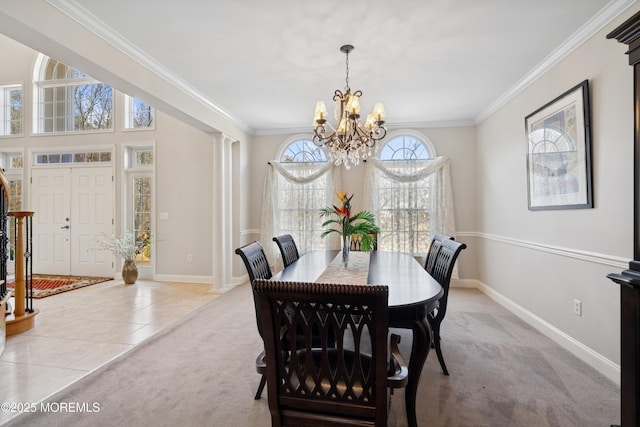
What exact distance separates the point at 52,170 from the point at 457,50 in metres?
6.54

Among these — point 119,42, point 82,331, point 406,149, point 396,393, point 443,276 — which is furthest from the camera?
point 406,149

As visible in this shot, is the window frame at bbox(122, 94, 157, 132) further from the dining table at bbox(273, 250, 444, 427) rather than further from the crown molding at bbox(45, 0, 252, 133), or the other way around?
the dining table at bbox(273, 250, 444, 427)

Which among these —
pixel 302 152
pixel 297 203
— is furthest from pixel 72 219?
pixel 302 152

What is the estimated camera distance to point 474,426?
168 cm

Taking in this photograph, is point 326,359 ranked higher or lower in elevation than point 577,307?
higher

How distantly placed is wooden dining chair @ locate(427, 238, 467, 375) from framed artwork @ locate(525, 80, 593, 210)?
112cm

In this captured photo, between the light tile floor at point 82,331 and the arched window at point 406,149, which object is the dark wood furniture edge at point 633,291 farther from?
the arched window at point 406,149

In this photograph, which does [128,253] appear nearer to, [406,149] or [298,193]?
[298,193]

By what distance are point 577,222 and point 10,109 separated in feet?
28.2

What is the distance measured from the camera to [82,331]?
2988mm

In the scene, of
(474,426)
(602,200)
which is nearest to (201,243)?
(474,426)

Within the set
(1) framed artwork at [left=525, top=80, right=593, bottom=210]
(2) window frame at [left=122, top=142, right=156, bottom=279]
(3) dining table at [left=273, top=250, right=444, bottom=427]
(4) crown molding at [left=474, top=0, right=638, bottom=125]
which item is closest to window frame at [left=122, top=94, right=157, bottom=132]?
(2) window frame at [left=122, top=142, right=156, bottom=279]

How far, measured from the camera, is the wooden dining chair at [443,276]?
87.0 inches

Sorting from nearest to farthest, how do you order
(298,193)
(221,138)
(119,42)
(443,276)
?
(443,276) < (119,42) < (221,138) < (298,193)
